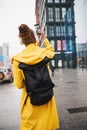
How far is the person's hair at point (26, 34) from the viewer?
3520 millimetres

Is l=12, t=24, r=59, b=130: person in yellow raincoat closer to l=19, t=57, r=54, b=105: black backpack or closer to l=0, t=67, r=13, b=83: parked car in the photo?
l=19, t=57, r=54, b=105: black backpack

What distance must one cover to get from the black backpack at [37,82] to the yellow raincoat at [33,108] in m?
0.07

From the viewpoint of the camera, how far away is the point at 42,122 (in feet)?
11.2

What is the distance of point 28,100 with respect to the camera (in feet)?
11.4

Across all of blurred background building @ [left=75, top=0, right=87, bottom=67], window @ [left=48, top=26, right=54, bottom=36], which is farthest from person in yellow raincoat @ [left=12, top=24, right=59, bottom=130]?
window @ [left=48, top=26, right=54, bottom=36]

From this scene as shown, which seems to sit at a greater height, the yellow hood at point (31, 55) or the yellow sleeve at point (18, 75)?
the yellow hood at point (31, 55)

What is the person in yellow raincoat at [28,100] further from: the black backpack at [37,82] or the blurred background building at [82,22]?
the blurred background building at [82,22]

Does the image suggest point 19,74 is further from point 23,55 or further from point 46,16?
point 46,16

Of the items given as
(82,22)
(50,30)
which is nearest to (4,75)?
(82,22)

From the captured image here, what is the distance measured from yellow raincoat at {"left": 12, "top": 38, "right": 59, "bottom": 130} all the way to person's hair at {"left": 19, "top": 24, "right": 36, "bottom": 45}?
0.07m

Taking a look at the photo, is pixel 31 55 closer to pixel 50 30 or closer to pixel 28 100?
pixel 28 100

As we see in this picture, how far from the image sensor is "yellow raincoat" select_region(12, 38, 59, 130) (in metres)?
3.39

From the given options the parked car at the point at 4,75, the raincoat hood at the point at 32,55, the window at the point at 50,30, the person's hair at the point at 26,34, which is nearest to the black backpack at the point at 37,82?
the raincoat hood at the point at 32,55

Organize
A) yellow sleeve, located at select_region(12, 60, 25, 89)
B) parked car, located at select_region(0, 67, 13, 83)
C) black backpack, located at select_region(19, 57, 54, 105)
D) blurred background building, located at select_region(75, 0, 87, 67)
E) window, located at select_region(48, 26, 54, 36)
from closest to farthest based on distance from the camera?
black backpack, located at select_region(19, 57, 54, 105) < yellow sleeve, located at select_region(12, 60, 25, 89) < parked car, located at select_region(0, 67, 13, 83) < blurred background building, located at select_region(75, 0, 87, 67) < window, located at select_region(48, 26, 54, 36)
